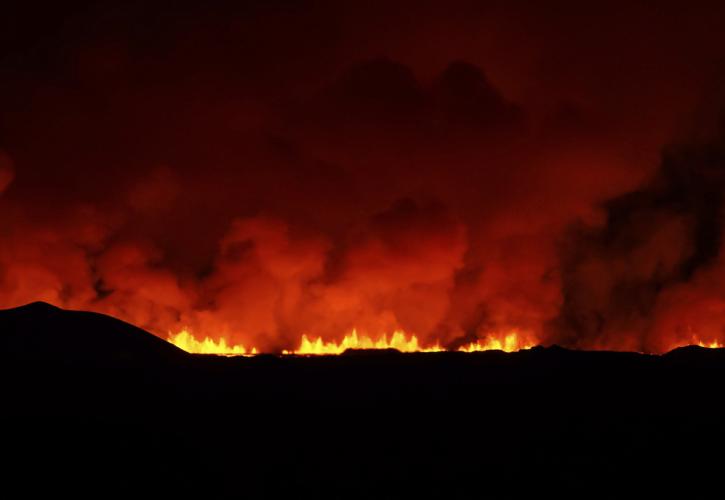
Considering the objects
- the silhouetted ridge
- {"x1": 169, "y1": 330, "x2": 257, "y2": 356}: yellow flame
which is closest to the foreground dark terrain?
the silhouetted ridge

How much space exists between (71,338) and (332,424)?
5.57 m

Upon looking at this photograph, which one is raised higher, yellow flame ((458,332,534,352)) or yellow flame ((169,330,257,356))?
yellow flame ((458,332,534,352))

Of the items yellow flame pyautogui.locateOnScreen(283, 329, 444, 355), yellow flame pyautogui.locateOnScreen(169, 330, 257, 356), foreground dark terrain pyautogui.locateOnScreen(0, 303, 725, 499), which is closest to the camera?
foreground dark terrain pyautogui.locateOnScreen(0, 303, 725, 499)

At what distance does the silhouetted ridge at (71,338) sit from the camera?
42.7 ft

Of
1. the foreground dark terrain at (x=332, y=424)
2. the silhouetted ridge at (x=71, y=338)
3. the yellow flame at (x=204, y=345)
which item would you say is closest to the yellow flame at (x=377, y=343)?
the yellow flame at (x=204, y=345)

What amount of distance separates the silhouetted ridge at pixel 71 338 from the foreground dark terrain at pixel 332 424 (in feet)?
0.15

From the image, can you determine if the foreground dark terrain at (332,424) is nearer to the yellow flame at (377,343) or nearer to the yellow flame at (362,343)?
the yellow flame at (377,343)

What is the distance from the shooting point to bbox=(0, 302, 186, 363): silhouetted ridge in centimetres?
1300

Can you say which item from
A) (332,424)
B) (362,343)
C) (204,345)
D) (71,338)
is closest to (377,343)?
(362,343)

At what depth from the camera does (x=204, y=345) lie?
24.3m

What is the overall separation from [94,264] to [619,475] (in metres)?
20.8

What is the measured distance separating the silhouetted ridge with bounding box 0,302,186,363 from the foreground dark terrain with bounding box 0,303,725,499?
0.05 meters

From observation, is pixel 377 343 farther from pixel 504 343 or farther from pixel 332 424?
pixel 332 424

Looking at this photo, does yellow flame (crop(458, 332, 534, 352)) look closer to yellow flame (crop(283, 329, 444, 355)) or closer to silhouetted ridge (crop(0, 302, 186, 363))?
yellow flame (crop(283, 329, 444, 355))
